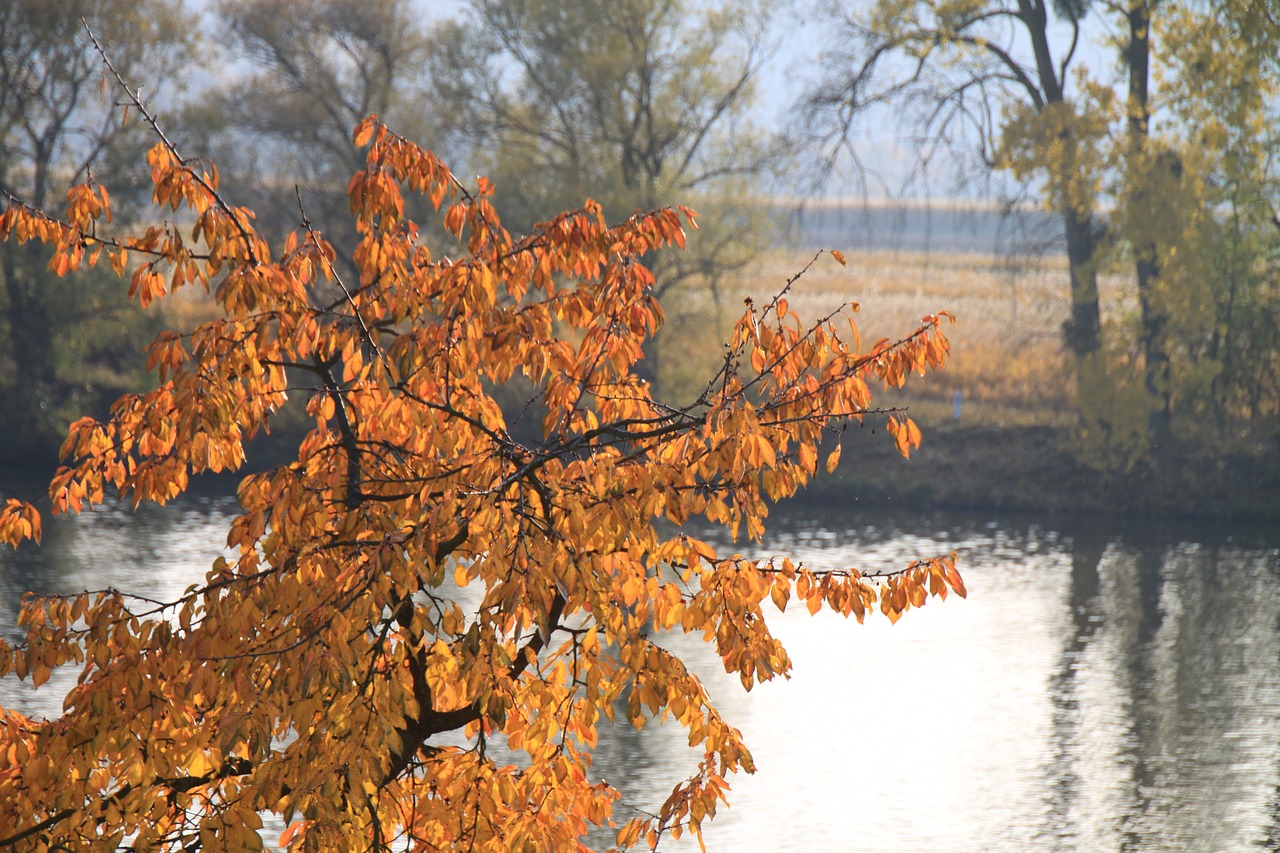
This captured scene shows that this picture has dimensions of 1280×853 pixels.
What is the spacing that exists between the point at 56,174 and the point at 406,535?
26.7 meters

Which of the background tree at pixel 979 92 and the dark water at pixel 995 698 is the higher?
the background tree at pixel 979 92

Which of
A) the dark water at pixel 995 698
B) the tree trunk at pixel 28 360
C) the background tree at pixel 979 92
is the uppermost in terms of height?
the background tree at pixel 979 92

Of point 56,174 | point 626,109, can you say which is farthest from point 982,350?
point 56,174

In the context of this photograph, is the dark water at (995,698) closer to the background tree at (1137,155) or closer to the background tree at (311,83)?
the background tree at (1137,155)

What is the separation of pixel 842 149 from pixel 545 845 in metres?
22.7

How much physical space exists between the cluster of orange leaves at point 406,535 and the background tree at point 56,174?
2178cm

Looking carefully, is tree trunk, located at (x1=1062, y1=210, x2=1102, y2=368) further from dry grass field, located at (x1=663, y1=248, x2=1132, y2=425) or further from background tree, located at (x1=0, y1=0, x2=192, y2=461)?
background tree, located at (x1=0, y1=0, x2=192, y2=461)

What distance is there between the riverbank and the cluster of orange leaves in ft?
59.5

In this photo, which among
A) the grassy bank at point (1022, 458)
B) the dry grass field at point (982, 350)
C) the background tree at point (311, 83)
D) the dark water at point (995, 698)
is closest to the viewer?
the dark water at point (995, 698)

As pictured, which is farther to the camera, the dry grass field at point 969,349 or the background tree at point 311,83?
the background tree at point 311,83

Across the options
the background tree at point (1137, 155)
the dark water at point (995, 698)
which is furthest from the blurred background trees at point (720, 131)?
the dark water at point (995, 698)

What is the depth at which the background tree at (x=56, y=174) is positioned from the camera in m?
25.2

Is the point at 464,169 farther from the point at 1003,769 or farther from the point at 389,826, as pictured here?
the point at 389,826

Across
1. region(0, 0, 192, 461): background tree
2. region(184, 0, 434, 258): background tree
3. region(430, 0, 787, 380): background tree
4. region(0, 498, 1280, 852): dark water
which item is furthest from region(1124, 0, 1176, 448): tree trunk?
region(0, 0, 192, 461): background tree
